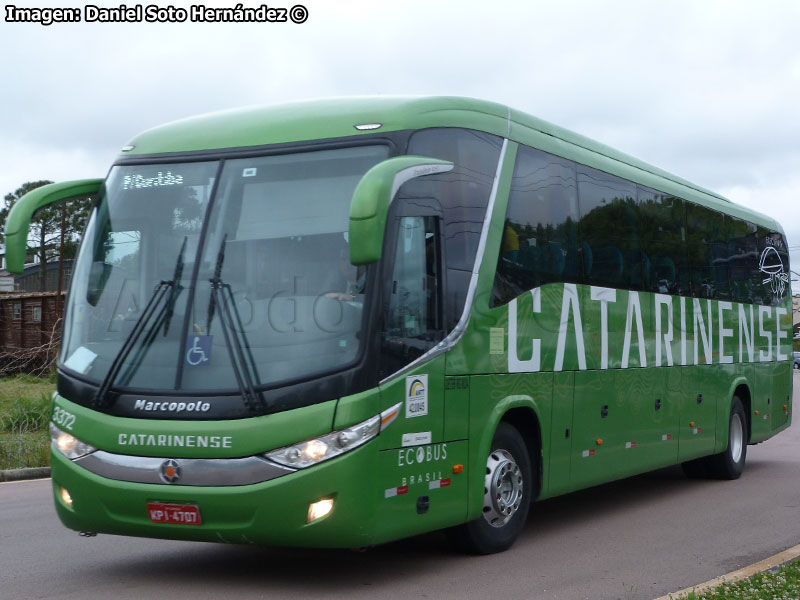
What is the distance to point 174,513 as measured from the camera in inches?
283

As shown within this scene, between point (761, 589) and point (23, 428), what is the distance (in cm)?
1494

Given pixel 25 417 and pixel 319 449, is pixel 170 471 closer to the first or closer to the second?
pixel 319 449

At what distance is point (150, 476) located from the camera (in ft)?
23.7

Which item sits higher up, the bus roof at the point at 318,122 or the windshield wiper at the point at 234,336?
the bus roof at the point at 318,122

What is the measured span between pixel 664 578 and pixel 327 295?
10.4 feet

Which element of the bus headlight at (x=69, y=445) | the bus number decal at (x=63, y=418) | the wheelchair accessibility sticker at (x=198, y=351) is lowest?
the bus headlight at (x=69, y=445)

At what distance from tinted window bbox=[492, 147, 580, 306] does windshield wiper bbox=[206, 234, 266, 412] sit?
227 cm

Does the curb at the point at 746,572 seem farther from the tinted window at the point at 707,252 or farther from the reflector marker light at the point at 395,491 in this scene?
the tinted window at the point at 707,252

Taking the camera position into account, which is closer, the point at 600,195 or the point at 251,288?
the point at 251,288

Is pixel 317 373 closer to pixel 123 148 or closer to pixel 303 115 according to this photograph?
pixel 303 115

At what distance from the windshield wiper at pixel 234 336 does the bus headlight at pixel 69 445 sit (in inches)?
45.2

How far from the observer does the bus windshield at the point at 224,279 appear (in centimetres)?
730

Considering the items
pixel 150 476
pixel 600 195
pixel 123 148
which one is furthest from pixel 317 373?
pixel 600 195

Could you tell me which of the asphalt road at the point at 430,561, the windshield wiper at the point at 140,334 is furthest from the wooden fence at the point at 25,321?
the windshield wiper at the point at 140,334
